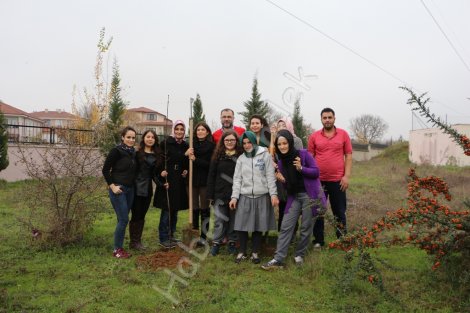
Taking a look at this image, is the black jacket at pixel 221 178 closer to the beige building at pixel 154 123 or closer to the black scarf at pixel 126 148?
the beige building at pixel 154 123

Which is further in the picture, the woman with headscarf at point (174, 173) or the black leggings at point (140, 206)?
the woman with headscarf at point (174, 173)

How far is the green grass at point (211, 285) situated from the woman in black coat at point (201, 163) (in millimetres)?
769

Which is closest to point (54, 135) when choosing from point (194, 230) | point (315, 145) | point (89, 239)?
point (89, 239)

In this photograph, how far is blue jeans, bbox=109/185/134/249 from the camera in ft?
16.8

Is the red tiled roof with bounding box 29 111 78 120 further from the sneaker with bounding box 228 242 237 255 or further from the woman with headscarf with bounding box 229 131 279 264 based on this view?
the woman with headscarf with bounding box 229 131 279 264

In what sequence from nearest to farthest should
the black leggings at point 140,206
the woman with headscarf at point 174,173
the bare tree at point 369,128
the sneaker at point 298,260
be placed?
the sneaker at point 298,260, the black leggings at point 140,206, the woman with headscarf at point 174,173, the bare tree at point 369,128

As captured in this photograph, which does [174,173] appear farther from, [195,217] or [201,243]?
[201,243]

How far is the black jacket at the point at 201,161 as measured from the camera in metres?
5.60

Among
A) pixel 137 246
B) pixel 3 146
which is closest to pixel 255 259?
pixel 137 246

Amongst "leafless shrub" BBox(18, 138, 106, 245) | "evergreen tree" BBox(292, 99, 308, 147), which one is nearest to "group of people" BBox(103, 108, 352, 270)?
"leafless shrub" BBox(18, 138, 106, 245)

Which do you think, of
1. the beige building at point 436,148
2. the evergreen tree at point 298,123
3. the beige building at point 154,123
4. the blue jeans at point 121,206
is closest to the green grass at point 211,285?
the blue jeans at point 121,206

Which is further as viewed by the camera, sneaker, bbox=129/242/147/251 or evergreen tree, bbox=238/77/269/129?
evergreen tree, bbox=238/77/269/129

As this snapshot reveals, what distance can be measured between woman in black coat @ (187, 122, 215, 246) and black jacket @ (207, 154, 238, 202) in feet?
1.04

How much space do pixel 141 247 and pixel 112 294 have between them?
168 centimetres
